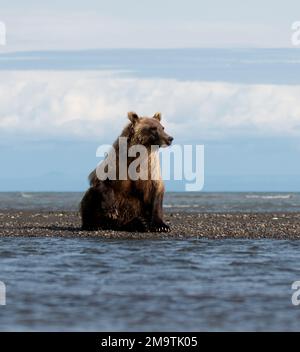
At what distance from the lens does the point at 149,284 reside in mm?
13898

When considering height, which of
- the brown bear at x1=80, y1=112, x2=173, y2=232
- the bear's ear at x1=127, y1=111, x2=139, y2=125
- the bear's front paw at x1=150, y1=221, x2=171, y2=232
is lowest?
the bear's front paw at x1=150, y1=221, x2=171, y2=232

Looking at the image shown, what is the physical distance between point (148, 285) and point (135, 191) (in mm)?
6869

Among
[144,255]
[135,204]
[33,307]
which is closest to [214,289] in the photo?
[33,307]

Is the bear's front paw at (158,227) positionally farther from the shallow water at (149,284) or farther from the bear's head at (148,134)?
the bear's head at (148,134)

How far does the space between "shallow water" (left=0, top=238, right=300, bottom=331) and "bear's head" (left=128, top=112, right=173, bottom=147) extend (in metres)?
2.36

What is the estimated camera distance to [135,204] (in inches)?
814

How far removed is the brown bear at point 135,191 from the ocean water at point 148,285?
3.97 feet

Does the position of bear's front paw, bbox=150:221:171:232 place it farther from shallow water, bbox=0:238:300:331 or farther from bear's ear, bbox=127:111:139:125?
bear's ear, bbox=127:111:139:125

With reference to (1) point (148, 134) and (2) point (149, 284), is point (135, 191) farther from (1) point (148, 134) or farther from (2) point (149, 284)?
(2) point (149, 284)

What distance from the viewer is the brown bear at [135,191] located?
67.1 feet

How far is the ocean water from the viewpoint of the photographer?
37.0ft

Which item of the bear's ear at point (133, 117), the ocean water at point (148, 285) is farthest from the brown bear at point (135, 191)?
the ocean water at point (148, 285)

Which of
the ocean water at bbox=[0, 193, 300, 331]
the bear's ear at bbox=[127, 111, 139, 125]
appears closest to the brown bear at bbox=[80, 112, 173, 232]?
the bear's ear at bbox=[127, 111, 139, 125]
